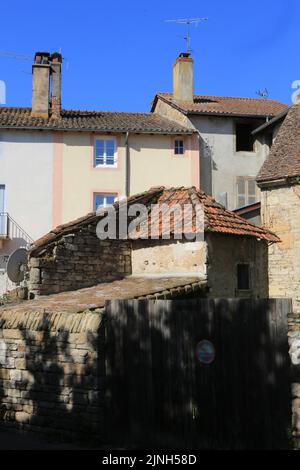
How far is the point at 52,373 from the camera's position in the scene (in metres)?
7.99

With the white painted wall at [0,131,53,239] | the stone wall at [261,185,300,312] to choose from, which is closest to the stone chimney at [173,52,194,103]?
the white painted wall at [0,131,53,239]

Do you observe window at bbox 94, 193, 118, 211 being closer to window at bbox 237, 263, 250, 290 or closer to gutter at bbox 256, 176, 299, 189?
gutter at bbox 256, 176, 299, 189

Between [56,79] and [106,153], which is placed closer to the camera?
[106,153]

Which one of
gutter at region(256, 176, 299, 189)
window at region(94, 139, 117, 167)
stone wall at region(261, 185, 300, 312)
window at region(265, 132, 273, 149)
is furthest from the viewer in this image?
window at region(265, 132, 273, 149)

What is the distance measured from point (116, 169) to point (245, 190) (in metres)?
6.56

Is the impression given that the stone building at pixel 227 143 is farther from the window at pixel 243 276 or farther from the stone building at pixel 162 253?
the window at pixel 243 276

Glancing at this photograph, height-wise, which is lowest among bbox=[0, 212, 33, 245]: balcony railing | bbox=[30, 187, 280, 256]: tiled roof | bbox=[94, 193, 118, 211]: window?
bbox=[30, 187, 280, 256]: tiled roof

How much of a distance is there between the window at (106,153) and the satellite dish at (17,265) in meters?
11.7

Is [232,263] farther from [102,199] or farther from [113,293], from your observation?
[102,199]

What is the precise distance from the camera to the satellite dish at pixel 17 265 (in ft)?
47.1

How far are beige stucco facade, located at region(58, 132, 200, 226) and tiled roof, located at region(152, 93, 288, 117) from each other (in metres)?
1.60

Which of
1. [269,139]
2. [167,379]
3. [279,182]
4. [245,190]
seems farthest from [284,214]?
[167,379]

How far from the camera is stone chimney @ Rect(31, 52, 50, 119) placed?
26.3 metres

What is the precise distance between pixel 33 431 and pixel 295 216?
12.4 meters
